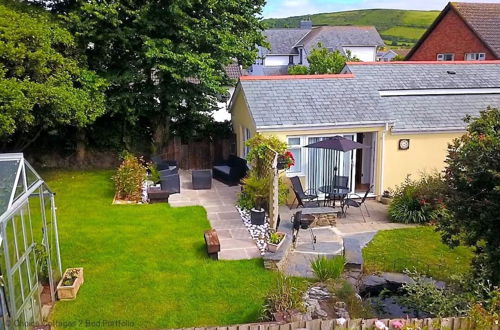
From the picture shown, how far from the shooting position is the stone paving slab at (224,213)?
12078mm

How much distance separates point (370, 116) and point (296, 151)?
9.70ft

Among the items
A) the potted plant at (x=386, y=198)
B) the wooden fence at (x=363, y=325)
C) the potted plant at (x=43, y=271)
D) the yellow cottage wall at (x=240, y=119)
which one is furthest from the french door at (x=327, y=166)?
the wooden fence at (x=363, y=325)

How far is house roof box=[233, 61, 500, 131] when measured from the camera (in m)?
16.6

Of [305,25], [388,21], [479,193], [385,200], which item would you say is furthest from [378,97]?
[388,21]

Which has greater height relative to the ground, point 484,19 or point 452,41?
point 484,19

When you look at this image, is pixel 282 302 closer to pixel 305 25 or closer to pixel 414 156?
pixel 414 156

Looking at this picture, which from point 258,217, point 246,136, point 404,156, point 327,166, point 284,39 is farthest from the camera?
point 284,39

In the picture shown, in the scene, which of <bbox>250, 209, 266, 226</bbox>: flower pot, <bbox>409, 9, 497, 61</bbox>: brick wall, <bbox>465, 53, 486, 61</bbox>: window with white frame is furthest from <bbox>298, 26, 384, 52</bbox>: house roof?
<bbox>250, 209, 266, 226</bbox>: flower pot

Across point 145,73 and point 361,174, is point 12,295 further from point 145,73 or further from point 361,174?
point 145,73

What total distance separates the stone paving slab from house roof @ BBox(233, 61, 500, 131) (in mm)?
3198

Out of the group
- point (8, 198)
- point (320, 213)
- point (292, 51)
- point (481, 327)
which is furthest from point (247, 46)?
point (292, 51)

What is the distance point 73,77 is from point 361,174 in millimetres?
12375

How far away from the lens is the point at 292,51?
6838 cm

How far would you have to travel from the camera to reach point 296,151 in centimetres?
1661
